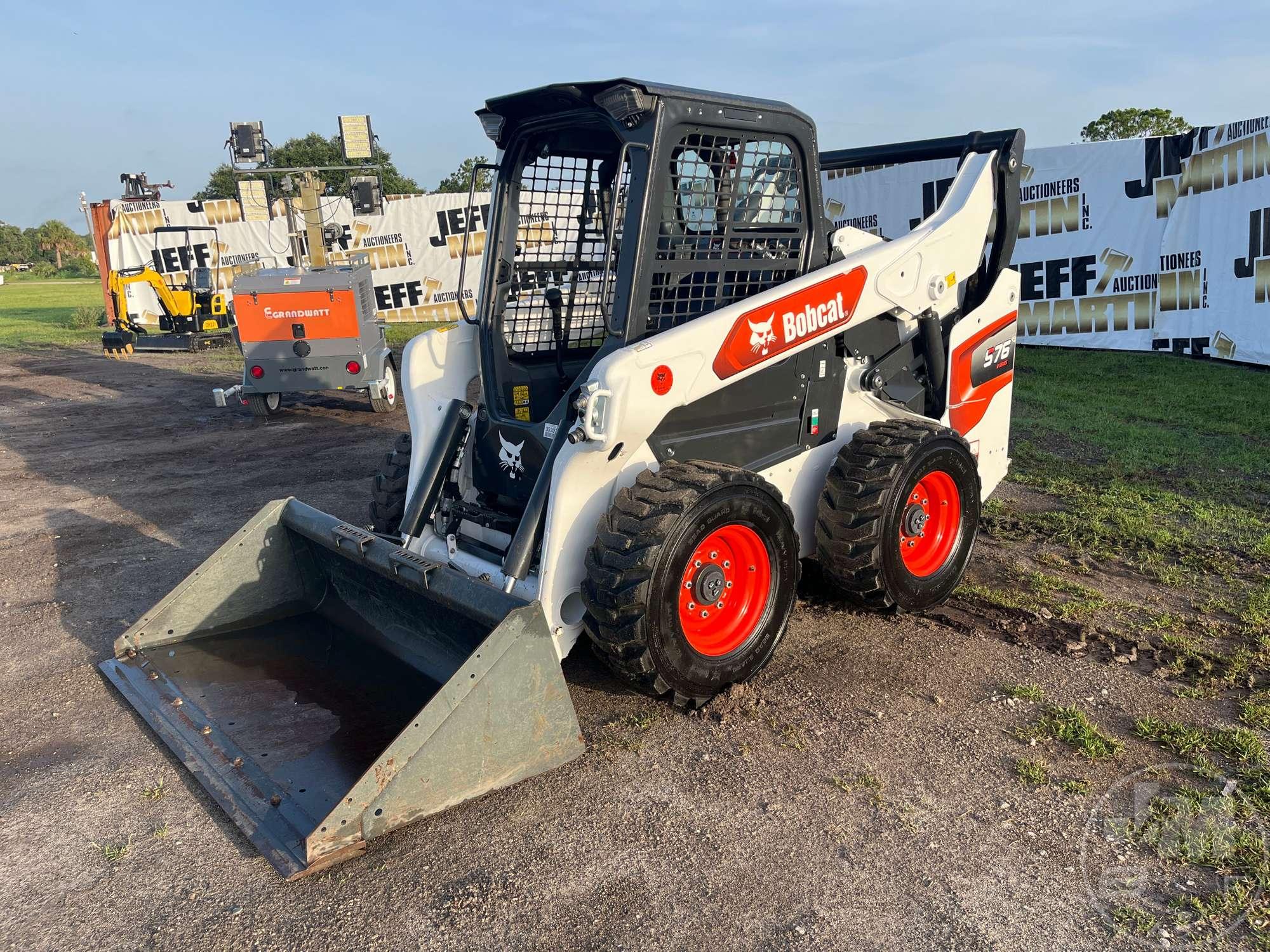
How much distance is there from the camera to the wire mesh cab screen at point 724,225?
3.91 metres

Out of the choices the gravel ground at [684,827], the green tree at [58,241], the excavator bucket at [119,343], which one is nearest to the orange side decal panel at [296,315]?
the gravel ground at [684,827]

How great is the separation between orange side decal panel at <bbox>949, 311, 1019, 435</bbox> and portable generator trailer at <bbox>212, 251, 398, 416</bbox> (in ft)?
22.9

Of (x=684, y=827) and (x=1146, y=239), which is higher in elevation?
(x=1146, y=239)

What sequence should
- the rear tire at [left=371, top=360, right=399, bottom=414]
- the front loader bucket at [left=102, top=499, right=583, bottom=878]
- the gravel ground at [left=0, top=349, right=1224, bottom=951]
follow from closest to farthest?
the gravel ground at [left=0, top=349, right=1224, bottom=951] → the front loader bucket at [left=102, top=499, right=583, bottom=878] → the rear tire at [left=371, top=360, right=399, bottom=414]

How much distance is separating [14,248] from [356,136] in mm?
70839

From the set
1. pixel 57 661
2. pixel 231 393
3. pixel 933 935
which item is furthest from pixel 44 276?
pixel 933 935

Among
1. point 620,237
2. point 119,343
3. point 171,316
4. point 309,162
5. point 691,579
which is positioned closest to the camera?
point 691,579

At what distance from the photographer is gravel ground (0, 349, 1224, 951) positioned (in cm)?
272

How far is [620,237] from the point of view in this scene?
12.7 ft

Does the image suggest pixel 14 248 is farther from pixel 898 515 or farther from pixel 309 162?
pixel 898 515

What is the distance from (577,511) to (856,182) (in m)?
14.0

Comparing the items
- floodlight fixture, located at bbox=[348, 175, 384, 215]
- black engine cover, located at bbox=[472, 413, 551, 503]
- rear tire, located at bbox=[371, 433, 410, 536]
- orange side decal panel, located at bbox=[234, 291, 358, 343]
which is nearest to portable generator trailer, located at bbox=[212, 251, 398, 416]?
orange side decal panel, located at bbox=[234, 291, 358, 343]

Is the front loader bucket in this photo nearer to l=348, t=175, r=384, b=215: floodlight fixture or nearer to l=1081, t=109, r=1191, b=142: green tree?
l=348, t=175, r=384, b=215: floodlight fixture

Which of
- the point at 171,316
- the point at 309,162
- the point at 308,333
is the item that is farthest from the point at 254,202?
the point at 309,162
